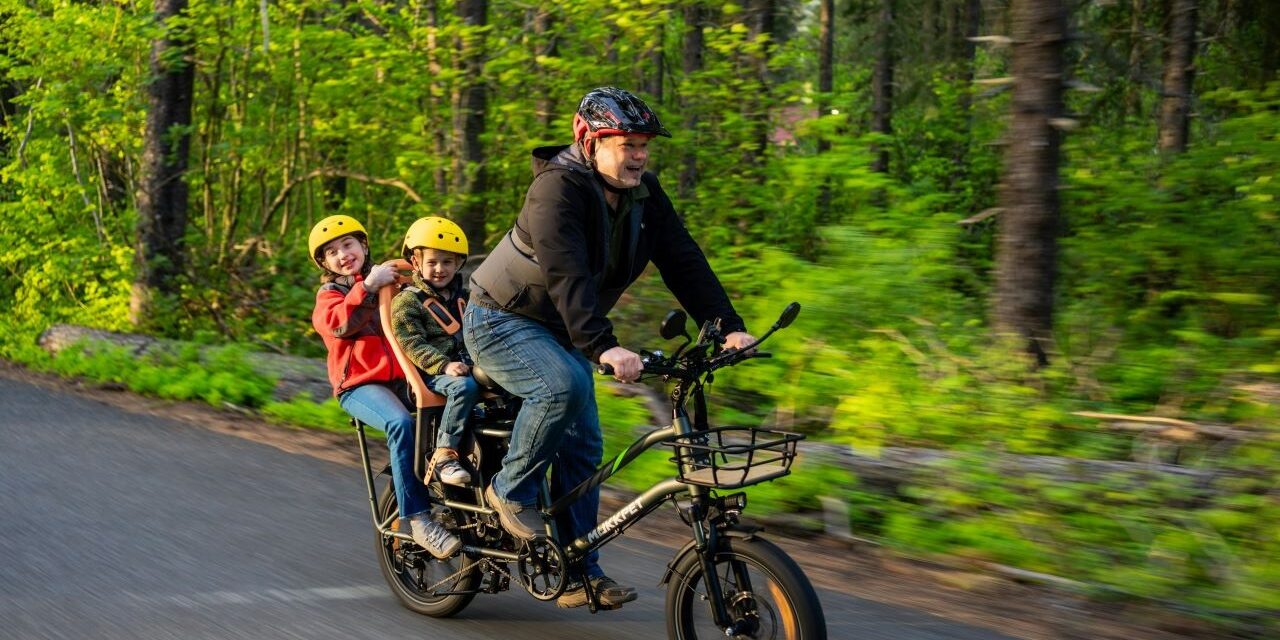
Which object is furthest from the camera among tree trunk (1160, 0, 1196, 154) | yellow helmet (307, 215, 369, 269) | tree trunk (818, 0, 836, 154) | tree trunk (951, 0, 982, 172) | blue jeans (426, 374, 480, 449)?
tree trunk (818, 0, 836, 154)

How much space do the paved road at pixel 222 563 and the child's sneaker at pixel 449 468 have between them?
2.04 feet

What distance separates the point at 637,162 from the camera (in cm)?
432

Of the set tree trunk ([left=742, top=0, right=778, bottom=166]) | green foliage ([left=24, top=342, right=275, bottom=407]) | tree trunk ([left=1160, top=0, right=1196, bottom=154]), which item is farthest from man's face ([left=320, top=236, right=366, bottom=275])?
tree trunk ([left=1160, top=0, right=1196, bottom=154])

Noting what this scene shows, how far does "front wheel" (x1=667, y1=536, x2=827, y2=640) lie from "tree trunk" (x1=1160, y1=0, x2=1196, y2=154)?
986cm

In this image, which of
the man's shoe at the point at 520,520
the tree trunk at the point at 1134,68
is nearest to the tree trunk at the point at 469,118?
the tree trunk at the point at 1134,68

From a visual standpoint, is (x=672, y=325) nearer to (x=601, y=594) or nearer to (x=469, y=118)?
(x=601, y=594)

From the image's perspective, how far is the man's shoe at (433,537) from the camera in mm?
4945

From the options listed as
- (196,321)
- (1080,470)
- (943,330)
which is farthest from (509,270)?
(196,321)

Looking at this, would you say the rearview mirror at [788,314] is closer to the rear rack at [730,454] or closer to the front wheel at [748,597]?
the rear rack at [730,454]

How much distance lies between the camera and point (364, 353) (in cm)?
543

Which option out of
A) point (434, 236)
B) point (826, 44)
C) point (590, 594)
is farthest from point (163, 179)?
point (826, 44)

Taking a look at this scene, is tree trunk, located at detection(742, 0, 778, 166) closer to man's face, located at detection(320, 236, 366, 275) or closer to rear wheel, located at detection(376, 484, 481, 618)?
man's face, located at detection(320, 236, 366, 275)

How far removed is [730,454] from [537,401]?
88cm

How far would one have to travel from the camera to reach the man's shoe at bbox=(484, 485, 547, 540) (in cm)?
464
